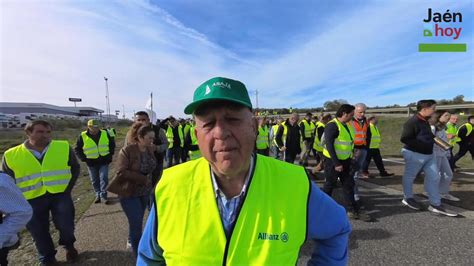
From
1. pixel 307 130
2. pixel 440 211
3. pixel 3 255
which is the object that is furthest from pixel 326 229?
pixel 307 130

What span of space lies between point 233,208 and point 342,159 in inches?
156

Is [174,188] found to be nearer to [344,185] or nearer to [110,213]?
[344,185]

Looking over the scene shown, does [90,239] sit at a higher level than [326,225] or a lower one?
lower

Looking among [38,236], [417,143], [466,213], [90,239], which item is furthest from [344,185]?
[38,236]

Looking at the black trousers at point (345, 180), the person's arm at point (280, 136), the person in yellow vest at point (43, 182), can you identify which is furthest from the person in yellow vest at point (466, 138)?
the person in yellow vest at point (43, 182)

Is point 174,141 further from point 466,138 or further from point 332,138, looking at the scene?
point 466,138

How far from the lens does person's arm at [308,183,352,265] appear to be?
129 centimetres

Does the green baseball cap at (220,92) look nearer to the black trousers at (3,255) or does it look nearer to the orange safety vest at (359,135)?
the black trousers at (3,255)

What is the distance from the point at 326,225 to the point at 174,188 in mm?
791

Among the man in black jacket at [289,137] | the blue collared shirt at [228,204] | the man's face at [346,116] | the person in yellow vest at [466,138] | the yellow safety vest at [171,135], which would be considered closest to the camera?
the blue collared shirt at [228,204]

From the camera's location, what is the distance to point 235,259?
1.15m

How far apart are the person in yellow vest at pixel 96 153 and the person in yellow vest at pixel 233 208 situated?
5.57 meters

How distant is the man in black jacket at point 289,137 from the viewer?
293 inches

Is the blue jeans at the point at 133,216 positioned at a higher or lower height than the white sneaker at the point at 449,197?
higher
